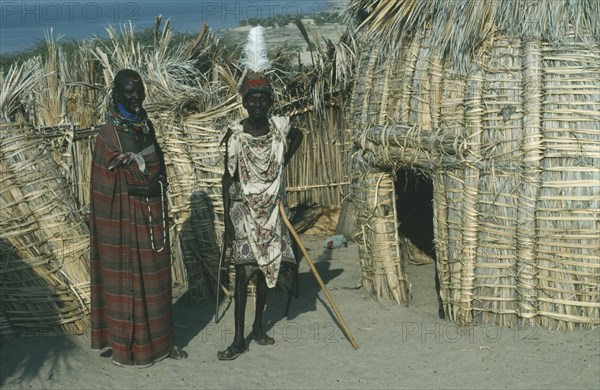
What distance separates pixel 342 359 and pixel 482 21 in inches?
110

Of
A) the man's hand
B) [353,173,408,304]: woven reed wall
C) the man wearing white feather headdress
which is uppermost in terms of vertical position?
the man's hand

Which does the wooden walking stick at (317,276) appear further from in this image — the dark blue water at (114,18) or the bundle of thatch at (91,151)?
the dark blue water at (114,18)

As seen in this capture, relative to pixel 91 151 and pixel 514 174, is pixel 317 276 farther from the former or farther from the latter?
pixel 91 151

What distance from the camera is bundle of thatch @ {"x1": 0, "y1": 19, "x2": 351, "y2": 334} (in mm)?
6098

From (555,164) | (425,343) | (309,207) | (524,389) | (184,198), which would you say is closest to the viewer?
(524,389)

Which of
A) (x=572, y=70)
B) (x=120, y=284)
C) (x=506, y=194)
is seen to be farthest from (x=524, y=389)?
(x=120, y=284)

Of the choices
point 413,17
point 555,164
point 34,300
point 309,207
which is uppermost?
point 413,17

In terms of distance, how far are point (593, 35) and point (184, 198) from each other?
3775mm

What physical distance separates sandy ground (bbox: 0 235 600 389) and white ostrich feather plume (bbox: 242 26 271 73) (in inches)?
124

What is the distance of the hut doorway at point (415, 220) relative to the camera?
344 inches

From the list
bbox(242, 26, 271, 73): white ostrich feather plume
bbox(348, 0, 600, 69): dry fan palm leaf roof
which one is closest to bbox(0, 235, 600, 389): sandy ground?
bbox(348, 0, 600, 69): dry fan palm leaf roof

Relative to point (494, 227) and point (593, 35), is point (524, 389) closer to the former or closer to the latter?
point (494, 227)

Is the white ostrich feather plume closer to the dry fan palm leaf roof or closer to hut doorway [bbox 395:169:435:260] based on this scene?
hut doorway [bbox 395:169:435:260]

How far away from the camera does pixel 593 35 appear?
19.4 ft
